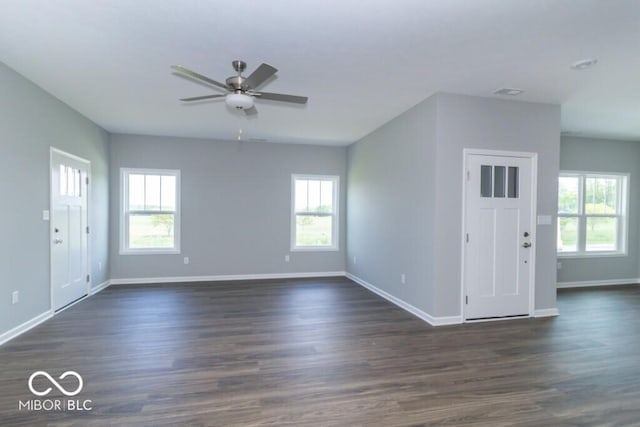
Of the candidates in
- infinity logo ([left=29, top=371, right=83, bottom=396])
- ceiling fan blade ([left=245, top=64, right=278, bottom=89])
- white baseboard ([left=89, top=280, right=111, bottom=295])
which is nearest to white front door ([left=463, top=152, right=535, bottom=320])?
ceiling fan blade ([left=245, top=64, right=278, bottom=89])

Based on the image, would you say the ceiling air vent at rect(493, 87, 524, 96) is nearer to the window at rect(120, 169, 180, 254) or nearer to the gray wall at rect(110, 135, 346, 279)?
the gray wall at rect(110, 135, 346, 279)

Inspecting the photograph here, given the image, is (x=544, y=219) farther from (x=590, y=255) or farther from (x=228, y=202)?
(x=228, y=202)

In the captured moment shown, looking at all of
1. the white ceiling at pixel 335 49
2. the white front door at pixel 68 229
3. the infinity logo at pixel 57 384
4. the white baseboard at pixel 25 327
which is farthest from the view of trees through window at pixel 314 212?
the infinity logo at pixel 57 384

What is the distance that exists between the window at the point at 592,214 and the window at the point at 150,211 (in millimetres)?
7085

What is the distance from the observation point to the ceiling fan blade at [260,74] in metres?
2.43

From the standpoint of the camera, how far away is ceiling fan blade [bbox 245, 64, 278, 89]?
2.43 metres

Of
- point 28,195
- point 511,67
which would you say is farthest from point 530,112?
point 28,195

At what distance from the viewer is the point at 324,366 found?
2801 millimetres

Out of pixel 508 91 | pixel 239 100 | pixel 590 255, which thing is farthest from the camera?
pixel 590 255

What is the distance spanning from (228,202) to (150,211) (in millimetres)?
1408

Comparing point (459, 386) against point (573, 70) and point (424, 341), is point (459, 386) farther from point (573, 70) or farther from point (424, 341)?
point (573, 70)

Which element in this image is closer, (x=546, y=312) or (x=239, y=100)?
(x=239, y=100)

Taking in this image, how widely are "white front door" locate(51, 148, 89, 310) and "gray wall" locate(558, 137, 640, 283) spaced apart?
780 centimetres

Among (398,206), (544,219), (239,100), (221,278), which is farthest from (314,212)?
(239,100)
